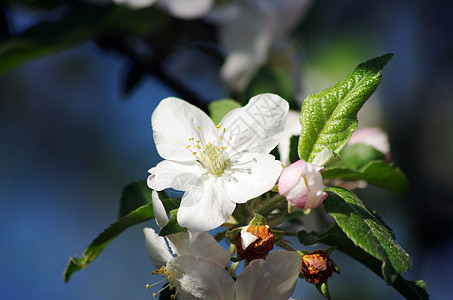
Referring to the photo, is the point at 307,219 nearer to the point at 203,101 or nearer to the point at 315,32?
the point at 203,101

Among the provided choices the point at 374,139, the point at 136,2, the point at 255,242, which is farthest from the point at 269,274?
the point at 136,2

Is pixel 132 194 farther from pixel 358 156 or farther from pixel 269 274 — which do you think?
pixel 358 156

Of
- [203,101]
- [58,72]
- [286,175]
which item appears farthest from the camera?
[58,72]

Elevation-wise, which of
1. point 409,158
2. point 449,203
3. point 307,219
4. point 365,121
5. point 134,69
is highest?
point 134,69

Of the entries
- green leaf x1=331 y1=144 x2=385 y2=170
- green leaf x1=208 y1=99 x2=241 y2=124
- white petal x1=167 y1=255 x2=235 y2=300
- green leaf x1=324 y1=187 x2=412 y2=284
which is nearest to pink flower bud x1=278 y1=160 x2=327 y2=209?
green leaf x1=324 y1=187 x2=412 y2=284

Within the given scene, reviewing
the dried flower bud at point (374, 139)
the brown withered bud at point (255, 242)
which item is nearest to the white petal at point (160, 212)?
the brown withered bud at point (255, 242)

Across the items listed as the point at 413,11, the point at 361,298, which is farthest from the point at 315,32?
the point at 361,298
